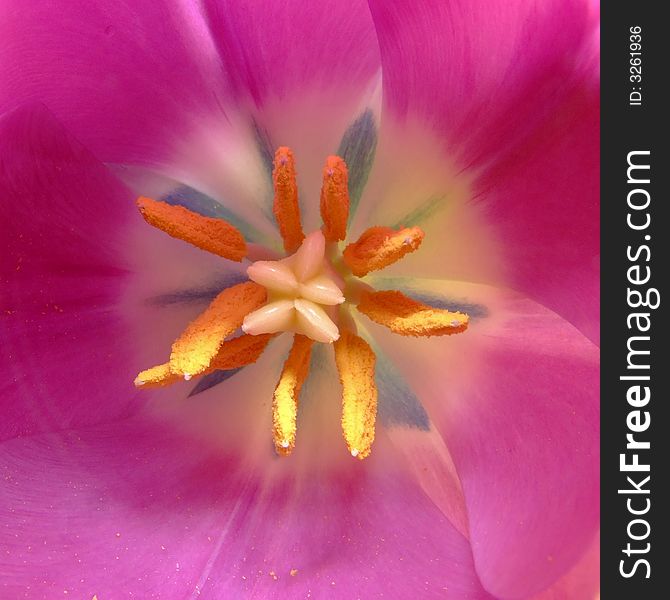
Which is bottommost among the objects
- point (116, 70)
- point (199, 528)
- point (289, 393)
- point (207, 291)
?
point (199, 528)

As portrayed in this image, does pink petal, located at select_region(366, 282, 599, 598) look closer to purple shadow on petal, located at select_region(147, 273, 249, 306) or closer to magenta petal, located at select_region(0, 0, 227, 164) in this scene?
purple shadow on petal, located at select_region(147, 273, 249, 306)

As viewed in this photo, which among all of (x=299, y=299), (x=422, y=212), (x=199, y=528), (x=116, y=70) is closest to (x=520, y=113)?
(x=422, y=212)

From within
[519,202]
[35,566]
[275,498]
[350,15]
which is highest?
[350,15]

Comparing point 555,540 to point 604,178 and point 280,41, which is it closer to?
point 604,178

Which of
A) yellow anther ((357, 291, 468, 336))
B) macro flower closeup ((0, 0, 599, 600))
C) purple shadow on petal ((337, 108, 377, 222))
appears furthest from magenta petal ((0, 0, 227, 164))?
yellow anther ((357, 291, 468, 336))

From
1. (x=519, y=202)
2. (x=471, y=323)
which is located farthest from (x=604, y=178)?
(x=471, y=323)

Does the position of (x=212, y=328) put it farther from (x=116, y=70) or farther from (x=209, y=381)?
(x=116, y=70)
